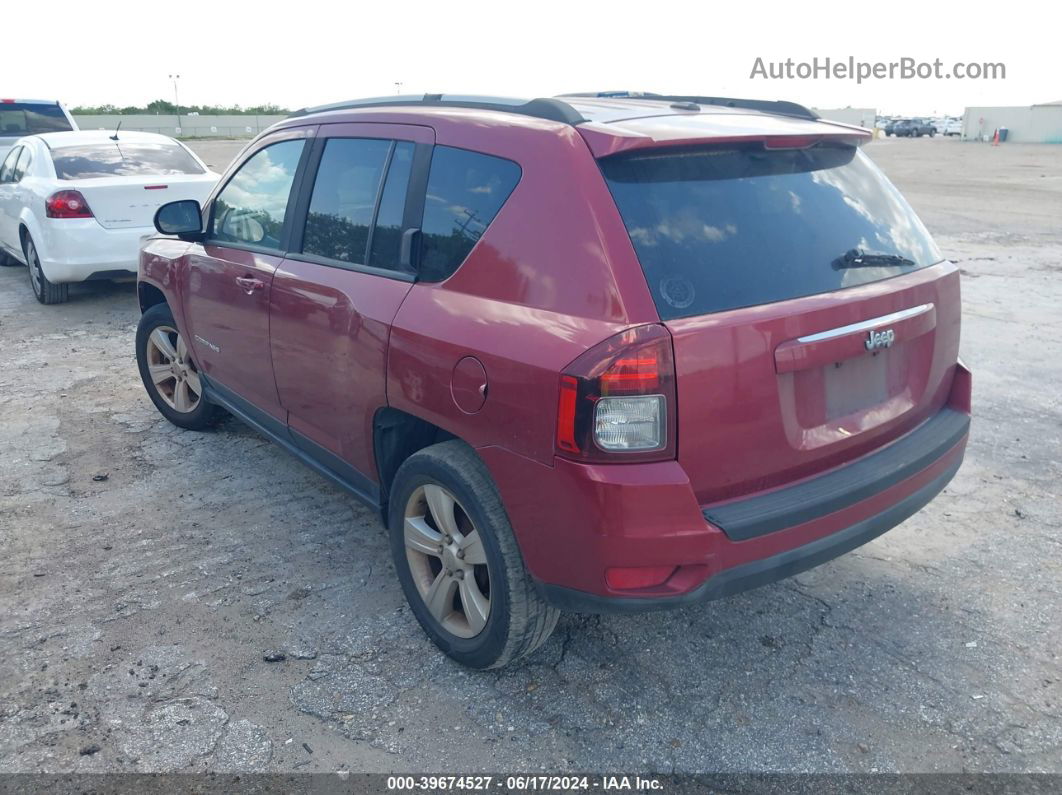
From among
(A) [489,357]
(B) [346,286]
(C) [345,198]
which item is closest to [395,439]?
(B) [346,286]

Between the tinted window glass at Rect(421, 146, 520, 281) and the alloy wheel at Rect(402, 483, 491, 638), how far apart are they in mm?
798

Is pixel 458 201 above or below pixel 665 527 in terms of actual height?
above

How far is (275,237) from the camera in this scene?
13.3 feet

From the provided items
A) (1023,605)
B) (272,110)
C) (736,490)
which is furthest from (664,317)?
(272,110)

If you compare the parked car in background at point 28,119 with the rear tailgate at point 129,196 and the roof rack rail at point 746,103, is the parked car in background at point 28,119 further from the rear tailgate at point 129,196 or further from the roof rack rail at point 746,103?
the roof rack rail at point 746,103

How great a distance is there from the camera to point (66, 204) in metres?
8.31

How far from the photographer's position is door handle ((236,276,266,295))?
401cm

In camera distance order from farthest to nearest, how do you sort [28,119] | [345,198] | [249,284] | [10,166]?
[28,119] → [10,166] → [249,284] → [345,198]

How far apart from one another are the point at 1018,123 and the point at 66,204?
214 feet

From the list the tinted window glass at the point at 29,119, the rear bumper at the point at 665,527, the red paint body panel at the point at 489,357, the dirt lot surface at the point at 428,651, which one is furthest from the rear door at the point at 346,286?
the tinted window glass at the point at 29,119

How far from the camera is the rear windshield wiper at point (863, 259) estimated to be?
2.91 m

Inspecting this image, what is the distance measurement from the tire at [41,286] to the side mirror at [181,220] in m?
5.02

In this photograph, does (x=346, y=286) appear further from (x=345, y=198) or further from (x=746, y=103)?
(x=746, y=103)

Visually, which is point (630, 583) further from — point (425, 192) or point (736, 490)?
point (425, 192)
